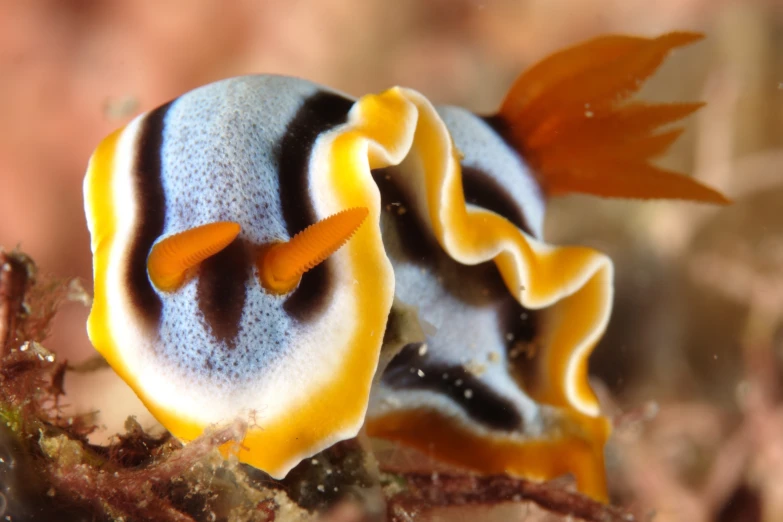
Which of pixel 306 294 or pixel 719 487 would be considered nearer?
pixel 306 294

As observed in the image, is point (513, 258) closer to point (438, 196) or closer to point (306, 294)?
point (438, 196)

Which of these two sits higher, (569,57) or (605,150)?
(569,57)

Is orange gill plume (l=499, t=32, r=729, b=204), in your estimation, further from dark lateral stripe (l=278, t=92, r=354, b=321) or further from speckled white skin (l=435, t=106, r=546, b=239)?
dark lateral stripe (l=278, t=92, r=354, b=321)

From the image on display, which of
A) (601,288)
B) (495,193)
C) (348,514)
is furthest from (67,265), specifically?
(601,288)

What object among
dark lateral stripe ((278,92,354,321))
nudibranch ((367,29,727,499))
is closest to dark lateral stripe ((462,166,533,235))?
nudibranch ((367,29,727,499))

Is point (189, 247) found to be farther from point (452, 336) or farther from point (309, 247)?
point (452, 336)

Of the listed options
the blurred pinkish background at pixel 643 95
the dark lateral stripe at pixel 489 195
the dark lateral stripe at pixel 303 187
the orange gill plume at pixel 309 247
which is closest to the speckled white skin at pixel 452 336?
the dark lateral stripe at pixel 489 195
